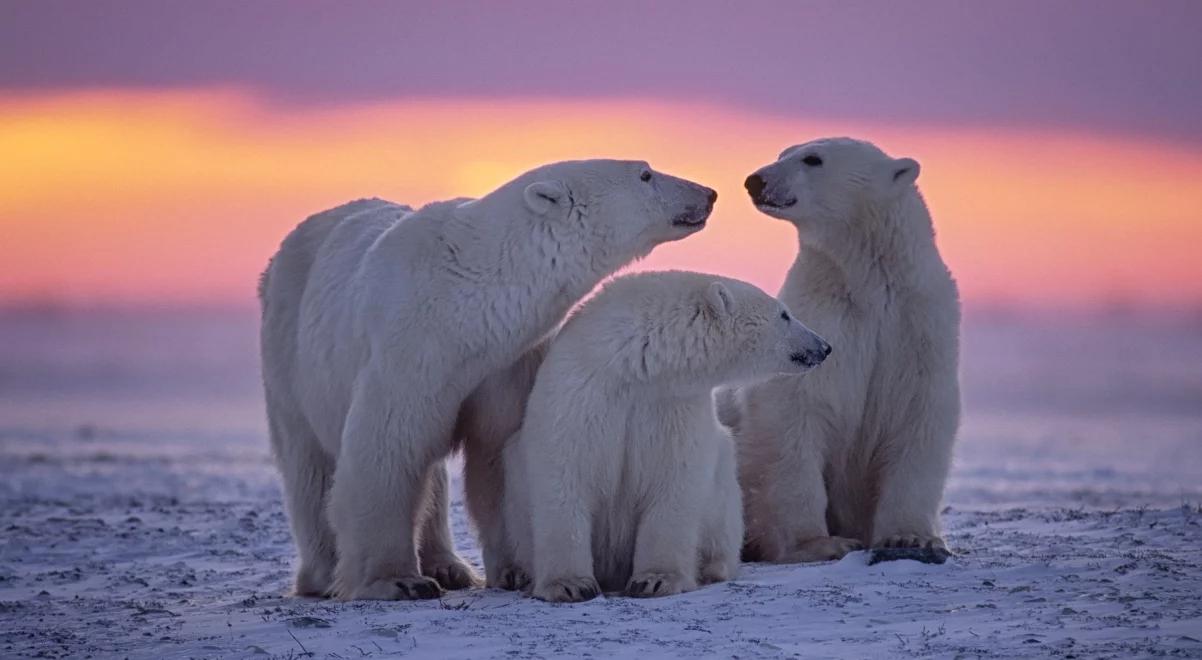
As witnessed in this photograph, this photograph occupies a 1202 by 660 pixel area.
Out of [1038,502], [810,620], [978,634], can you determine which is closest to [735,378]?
[810,620]

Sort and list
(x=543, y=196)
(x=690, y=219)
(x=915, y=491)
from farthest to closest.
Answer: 1. (x=915, y=491)
2. (x=690, y=219)
3. (x=543, y=196)

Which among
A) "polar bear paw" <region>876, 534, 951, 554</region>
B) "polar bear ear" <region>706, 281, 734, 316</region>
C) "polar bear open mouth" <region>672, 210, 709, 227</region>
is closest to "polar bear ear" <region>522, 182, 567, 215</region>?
"polar bear open mouth" <region>672, 210, 709, 227</region>

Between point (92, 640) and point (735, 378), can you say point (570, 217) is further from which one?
point (92, 640)

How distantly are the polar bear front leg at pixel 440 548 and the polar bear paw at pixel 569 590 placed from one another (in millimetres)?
1050

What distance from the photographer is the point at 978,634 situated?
15.6 ft

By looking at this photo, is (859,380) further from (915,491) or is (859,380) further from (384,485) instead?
(384,485)

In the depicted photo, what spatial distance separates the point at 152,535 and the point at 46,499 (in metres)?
2.55

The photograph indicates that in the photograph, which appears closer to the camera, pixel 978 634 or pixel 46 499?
pixel 978 634

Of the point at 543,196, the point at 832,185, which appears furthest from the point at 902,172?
the point at 543,196

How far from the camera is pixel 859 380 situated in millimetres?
6840

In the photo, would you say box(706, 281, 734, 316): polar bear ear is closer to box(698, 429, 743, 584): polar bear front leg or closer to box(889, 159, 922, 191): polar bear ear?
box(698, 429, 743, 584): polar bear front leg

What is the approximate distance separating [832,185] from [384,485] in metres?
2.46

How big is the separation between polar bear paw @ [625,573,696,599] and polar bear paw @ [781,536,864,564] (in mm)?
966

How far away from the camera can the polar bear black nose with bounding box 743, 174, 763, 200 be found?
6992mm
